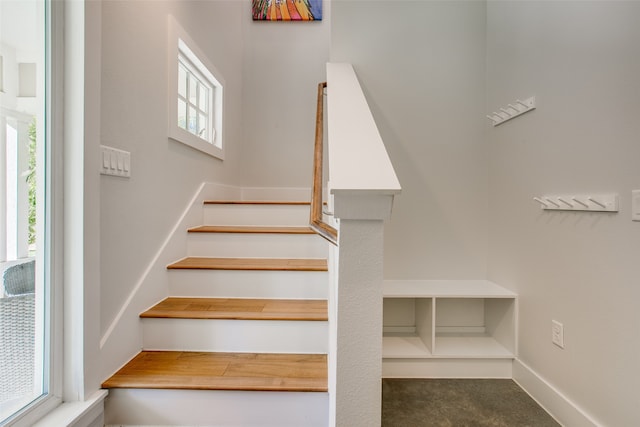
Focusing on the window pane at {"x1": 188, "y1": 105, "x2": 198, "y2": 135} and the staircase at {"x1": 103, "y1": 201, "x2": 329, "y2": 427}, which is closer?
the staircase at {"x1": 103, "y1": 201, "x2": 329, "y2": 427}

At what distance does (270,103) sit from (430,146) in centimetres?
215

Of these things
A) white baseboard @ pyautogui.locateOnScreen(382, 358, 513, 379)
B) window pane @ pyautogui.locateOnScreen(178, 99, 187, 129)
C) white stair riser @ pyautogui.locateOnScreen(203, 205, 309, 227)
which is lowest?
white baseboard @ pyautogui.locateOnScreen(382, 358, 513, 379)

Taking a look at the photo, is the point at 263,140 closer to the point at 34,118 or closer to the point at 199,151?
the point at 199,151

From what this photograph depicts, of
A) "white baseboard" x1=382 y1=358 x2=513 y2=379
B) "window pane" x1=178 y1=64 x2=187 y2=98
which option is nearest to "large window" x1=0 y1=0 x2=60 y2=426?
"window pane" x1=178 y1=64 x2=187 y2=98

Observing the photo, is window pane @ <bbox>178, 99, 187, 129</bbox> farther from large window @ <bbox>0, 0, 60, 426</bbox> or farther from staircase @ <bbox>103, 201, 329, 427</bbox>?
large window @ <bbox>0, 0, 60, 426</bbox>

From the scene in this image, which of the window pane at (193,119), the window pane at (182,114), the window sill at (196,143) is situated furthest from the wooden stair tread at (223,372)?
the window pane at (193,119)

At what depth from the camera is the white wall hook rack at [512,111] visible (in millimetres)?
1708

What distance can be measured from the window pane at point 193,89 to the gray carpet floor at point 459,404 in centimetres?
241

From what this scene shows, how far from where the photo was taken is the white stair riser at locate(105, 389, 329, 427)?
1281 millimetres

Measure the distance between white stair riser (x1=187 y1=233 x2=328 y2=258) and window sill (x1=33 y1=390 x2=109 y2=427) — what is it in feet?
3.12

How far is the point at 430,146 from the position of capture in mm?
2178

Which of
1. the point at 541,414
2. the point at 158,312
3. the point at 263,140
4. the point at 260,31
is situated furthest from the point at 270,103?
the point at 541,414

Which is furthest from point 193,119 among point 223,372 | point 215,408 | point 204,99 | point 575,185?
point 575,185

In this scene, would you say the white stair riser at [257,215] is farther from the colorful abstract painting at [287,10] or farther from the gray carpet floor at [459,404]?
the colorful abstract painting at [287,10]
